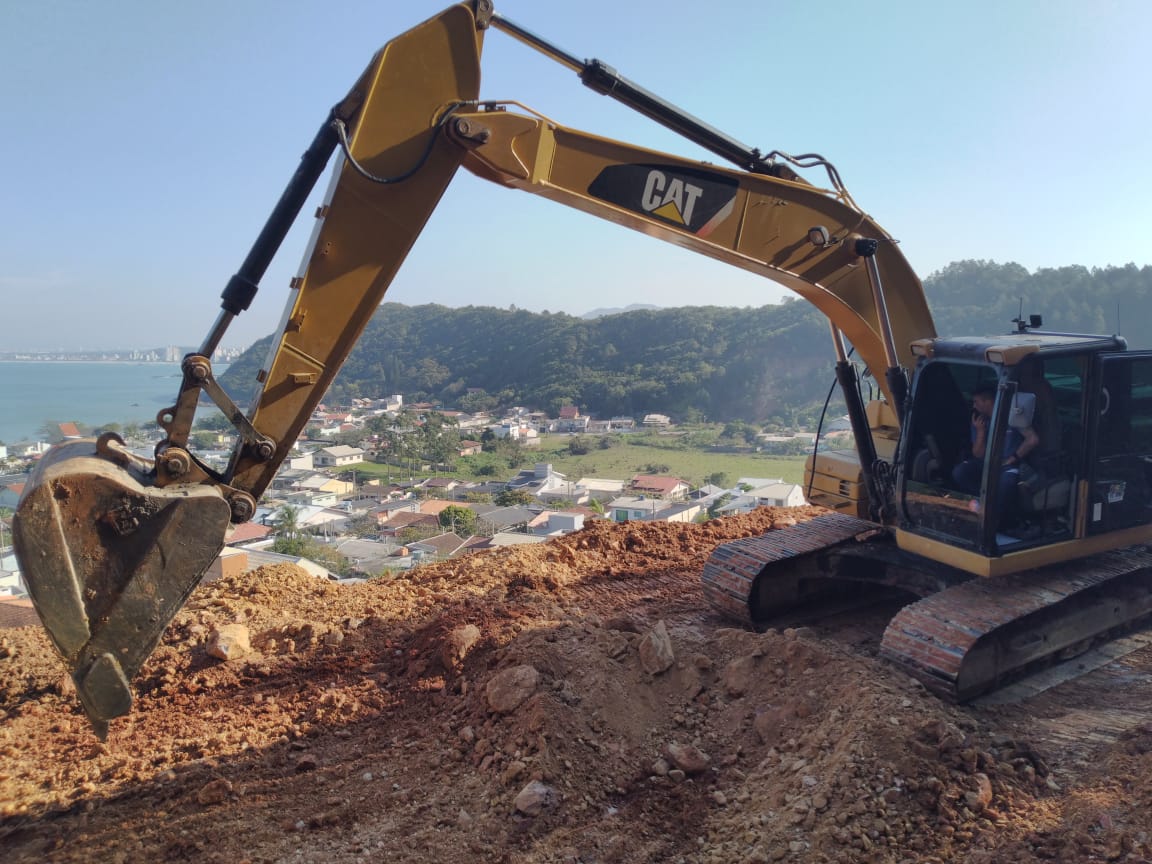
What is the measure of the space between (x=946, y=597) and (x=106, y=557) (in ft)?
16.1

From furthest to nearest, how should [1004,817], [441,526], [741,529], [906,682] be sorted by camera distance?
[441,526] → [741,529] → [906,682] → [1004,817]

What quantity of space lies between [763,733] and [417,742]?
6.40ft

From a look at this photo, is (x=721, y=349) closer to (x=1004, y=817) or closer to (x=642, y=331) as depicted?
(x=642, y=331)

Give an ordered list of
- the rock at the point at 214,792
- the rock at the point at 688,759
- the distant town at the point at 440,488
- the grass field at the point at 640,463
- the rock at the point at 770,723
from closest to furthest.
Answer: the rock at the point at 214,792 → the rock at the point at 688,759 → the rock at the point at 770,723 → the distant town at the point at 440,488 → the grass field at the point at 640,463

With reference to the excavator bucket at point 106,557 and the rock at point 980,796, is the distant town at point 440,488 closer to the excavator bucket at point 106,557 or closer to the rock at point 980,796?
the excavator bucket at point 106,557

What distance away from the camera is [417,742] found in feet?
13.9

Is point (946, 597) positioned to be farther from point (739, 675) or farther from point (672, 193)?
point (672, 193)

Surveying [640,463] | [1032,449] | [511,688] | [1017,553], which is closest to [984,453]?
[1032,449]

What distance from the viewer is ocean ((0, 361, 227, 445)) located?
37.0 meters

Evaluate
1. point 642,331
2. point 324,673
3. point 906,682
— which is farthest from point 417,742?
point 642,331

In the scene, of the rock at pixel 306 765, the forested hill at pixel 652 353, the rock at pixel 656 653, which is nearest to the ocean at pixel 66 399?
the rock at pixel 306 765

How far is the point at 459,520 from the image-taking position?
80.7 feet

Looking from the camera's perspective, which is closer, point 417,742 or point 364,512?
point 417,742

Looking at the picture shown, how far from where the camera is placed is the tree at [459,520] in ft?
78.8
